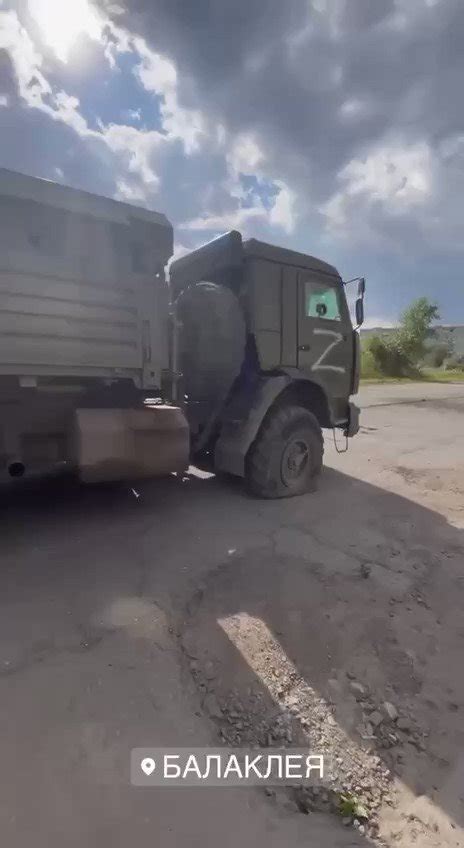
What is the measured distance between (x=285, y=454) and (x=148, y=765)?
3.52m

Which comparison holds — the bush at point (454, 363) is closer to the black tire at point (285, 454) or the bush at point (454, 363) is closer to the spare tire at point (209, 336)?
the black tire at point (285, 454)

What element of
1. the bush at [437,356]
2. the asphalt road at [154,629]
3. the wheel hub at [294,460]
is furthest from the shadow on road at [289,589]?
the bush at [437,356]

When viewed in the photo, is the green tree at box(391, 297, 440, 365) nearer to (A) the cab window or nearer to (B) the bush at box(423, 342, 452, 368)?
(B) the bush at box(423, 342, 452, 368)

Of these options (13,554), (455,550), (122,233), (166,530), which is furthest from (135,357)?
(455,550)

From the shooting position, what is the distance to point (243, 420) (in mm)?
4918

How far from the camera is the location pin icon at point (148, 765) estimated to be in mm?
1900

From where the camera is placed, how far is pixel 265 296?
5.06m

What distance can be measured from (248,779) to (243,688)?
0.44 meters

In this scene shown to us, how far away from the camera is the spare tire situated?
4.84 metres

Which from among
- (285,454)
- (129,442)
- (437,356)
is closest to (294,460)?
(285,454)

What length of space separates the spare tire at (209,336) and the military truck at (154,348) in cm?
1

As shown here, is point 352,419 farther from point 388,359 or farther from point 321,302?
point 388,359

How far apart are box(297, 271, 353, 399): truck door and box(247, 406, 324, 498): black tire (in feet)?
1.93

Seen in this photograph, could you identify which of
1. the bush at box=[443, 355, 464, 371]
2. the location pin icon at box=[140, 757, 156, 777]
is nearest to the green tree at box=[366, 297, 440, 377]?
the bush at box=[443, 355, 464, 371]
